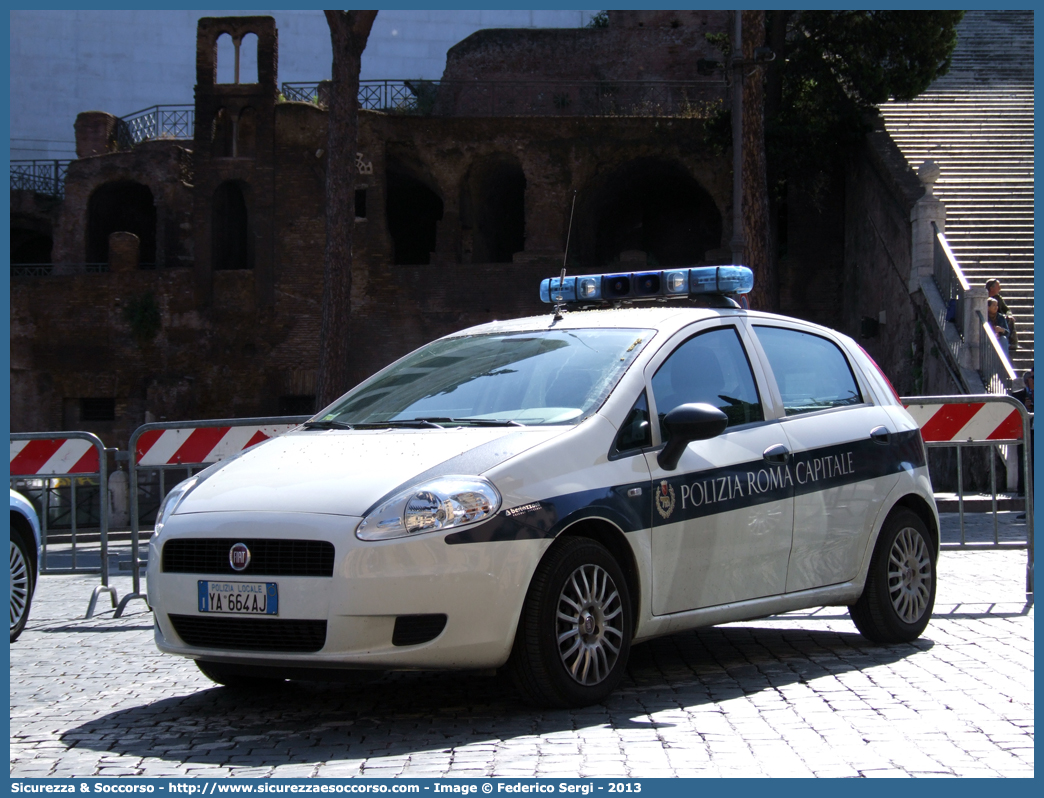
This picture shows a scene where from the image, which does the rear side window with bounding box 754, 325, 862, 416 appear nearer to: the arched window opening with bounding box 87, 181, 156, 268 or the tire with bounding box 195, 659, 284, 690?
the tire with bounding box 195, 659, 284, 690

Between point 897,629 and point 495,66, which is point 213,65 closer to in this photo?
point 495,66

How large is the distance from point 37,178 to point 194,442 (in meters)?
32.7

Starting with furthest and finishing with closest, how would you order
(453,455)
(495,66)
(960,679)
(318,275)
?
(495,66) → (318,275) → (960,679) → (453,455)

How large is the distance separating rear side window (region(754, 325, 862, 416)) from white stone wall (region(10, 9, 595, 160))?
41.6 m

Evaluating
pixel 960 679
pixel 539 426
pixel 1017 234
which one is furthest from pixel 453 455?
pixel 1017 234

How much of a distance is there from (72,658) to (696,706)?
3766mm

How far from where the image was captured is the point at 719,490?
5.73 meters

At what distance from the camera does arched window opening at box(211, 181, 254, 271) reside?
107 feet

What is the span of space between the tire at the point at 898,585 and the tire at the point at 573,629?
1.93 m

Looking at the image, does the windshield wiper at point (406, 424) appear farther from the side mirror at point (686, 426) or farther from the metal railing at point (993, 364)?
the metal railing at point (993, 364)

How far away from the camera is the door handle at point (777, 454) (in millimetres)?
6008

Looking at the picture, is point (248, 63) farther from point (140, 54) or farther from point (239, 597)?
point (239, 597)

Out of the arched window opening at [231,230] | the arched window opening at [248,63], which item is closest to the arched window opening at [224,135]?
the arched window opening at [231,230]

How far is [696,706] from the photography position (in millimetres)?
5219
